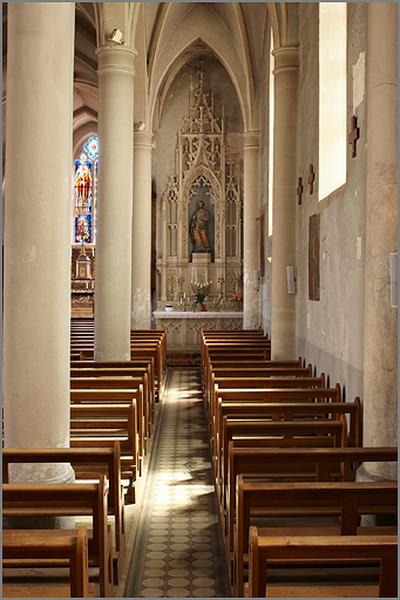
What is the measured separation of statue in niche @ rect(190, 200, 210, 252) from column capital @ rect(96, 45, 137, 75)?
11.6m

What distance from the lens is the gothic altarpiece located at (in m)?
23.0

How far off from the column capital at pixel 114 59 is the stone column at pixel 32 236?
20.8 feet

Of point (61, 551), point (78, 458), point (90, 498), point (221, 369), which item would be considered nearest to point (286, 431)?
point (78, 458)

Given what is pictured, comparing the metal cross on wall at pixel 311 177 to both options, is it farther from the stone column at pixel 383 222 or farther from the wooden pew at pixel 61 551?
the wooden pew at pixel 61 551

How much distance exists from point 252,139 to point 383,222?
14920 mm

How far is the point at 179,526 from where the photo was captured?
6.17m

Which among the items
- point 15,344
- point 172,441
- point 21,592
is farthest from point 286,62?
point 21,592

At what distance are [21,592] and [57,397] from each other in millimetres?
2274

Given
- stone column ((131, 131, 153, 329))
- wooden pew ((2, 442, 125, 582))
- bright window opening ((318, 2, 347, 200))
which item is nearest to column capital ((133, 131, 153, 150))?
stone column ((131, 131, 153, 329))

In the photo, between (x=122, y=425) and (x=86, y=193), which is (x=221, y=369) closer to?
(x=122, y=425)

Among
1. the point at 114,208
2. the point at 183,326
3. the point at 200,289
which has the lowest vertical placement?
the point at 183,326

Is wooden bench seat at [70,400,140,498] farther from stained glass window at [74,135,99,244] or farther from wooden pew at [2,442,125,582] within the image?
stained glass window at [74,135,99,244]

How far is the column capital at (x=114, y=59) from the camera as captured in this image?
11633 mm

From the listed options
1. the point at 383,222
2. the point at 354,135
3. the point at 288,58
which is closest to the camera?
the point at 383,222
